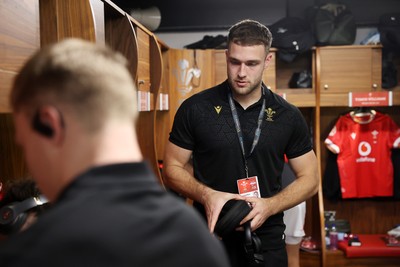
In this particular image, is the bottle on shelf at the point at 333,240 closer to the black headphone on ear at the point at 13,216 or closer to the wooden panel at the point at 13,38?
the wooden panel at the point at 13,38

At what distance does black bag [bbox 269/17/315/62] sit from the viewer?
197 inches

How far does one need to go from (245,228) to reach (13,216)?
1.08 m

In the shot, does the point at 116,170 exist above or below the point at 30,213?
above

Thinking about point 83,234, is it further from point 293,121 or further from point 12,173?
point 293,121

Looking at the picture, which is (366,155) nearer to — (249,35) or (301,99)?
(301,99)

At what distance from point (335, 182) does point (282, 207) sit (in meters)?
3.10

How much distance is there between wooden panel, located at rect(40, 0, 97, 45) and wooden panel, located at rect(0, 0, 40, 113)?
0.60 feet

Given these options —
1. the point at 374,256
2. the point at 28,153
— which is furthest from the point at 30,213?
the point at 374,256

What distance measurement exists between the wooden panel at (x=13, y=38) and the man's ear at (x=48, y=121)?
891mm

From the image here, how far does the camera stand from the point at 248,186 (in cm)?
240

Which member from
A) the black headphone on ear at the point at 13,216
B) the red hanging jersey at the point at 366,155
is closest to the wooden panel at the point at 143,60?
the black headphone on ear at the point at 13,216

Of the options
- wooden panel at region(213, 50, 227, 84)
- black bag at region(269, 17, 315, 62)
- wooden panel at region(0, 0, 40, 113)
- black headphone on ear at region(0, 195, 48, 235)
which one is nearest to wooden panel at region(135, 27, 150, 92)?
wooden panel at region(213, 50, 227, 84)

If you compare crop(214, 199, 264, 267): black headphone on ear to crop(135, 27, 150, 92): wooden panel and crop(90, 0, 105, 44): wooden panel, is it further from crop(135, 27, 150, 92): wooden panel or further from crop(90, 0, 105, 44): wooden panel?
crop(135, 27, 150, 92): wooden panel

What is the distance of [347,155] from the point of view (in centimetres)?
532
